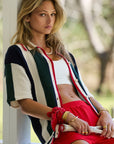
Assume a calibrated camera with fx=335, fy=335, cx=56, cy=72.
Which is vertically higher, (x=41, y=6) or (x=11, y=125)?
(x=41, y=6)

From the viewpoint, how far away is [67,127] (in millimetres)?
1871

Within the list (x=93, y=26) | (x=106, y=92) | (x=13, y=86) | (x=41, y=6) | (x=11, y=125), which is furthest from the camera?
(x=106, y=92)

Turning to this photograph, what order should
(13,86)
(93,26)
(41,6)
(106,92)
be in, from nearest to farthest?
(13,86) < (41,6) < (93,26) < (106,92)

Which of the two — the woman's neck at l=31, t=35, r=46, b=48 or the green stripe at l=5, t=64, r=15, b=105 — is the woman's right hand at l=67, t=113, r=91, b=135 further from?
the woman's neck at l=31, t=35, r=46, b=48

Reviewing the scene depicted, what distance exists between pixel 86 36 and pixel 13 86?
4.37 meters

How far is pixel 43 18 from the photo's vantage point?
2.15 meters

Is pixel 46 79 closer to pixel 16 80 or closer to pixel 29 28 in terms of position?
pixel 16 80

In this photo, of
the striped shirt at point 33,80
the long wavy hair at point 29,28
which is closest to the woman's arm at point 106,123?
the striped shirt at point 33,80

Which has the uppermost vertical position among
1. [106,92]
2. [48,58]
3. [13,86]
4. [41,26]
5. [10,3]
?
[10,3]

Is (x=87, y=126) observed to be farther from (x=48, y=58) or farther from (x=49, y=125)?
(x=48, y=58)

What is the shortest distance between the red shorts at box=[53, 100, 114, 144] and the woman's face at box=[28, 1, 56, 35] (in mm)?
518

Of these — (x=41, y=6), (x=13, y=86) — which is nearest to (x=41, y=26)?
(x=41, y=6)

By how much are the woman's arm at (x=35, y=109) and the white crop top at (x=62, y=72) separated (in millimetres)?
251

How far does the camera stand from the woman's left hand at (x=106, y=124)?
1.97m
